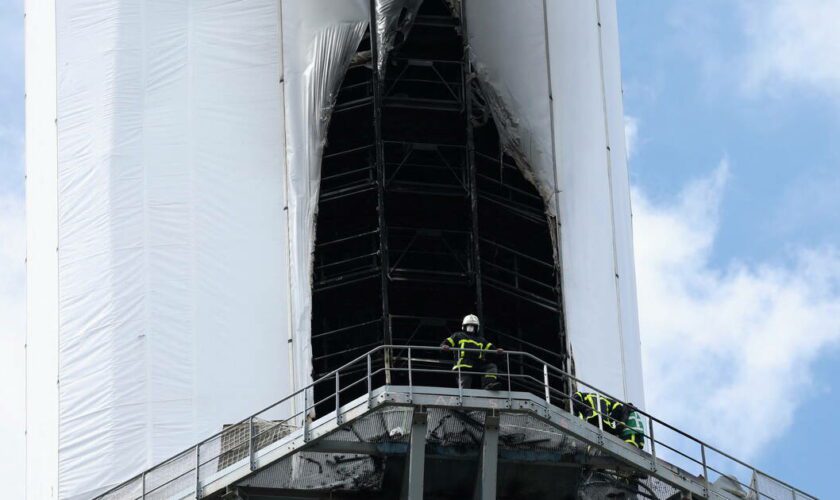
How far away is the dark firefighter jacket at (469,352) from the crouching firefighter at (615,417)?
2.06m

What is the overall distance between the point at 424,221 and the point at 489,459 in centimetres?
1088

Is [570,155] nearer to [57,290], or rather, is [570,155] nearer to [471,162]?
[471,162]

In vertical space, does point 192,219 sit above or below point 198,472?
above

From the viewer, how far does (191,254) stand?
201ft

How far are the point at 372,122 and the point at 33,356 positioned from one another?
32.3 feet

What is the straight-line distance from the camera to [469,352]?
52031mm

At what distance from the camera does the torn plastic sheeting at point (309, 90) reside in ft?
200

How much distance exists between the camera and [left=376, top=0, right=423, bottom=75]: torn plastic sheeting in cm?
6144

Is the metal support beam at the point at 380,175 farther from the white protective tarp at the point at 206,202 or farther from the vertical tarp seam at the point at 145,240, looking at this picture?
the vertical tarp seam at the point at 145,240

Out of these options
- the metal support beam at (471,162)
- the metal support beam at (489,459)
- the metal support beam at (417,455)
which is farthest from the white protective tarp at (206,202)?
the metal support beam at (489,459)

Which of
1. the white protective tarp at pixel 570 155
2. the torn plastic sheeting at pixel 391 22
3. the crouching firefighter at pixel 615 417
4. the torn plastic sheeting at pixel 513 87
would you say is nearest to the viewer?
the crouching firefighter at pixel 615 417

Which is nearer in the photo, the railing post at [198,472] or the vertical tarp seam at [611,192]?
the railing post at [198,472]

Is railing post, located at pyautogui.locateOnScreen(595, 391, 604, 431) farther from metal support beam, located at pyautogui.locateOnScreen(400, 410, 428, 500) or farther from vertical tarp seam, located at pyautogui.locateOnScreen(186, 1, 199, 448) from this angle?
vertical tarp seam, located at pyautogui.locateOnScreen(186, 1, 199, 448)

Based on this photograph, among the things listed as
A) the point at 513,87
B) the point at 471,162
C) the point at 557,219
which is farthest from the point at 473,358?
the point at 513,87
